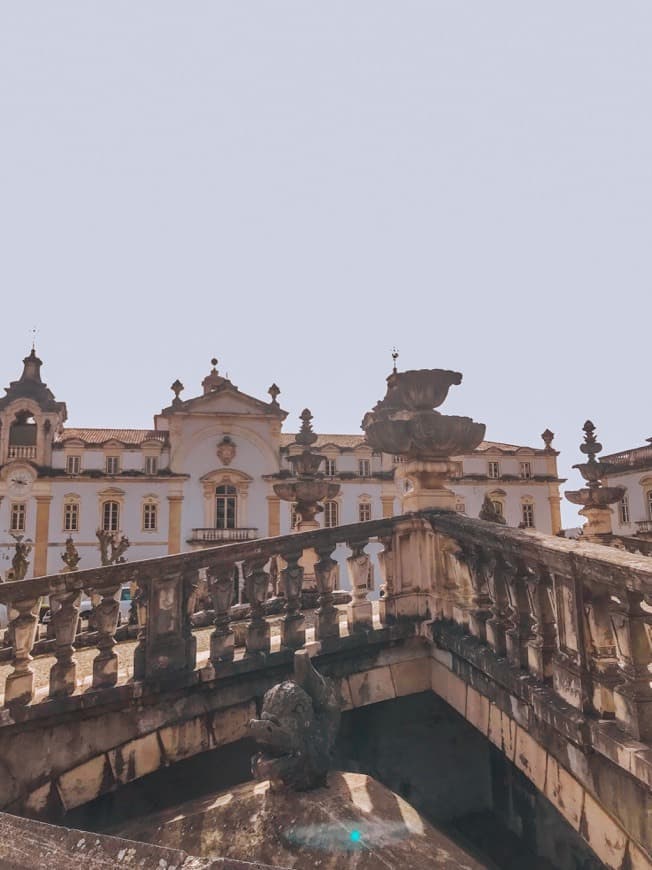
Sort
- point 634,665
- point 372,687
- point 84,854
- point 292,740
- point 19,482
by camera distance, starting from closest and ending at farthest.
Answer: point 84,854 < point 634,665 < point 292,740 < point 372,687 < point 19,482

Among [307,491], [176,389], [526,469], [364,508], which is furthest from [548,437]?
[307,491]

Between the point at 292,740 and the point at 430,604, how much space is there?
2071 millimetres

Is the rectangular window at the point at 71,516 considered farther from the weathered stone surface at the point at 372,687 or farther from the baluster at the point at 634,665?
the baluster at the point at 634,665

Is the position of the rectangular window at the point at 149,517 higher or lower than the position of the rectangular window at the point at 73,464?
lower

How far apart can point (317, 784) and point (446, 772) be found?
2.20 m

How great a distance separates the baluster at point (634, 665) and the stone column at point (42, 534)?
3300 cm

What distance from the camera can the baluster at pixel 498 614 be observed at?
3998 mm

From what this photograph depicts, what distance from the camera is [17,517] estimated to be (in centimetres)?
3200

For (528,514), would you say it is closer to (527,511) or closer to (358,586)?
(527,511)

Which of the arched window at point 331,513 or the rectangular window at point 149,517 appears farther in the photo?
the arched window at point 331,513

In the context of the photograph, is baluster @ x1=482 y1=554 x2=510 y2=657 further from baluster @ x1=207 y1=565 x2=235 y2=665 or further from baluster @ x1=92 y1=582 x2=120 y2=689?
baluster @ x1=92 y1=582 x2=120 y2=689

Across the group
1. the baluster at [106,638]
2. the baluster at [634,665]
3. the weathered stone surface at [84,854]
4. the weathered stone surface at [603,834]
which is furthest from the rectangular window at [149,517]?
the weathered stone surface at [84,854]

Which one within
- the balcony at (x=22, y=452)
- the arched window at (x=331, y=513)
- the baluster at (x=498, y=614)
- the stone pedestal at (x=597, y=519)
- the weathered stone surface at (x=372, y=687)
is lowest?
the weathered stone surface at (x=372, y=687)

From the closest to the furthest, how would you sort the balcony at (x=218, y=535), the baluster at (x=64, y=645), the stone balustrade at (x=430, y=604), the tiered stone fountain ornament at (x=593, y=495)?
the stone balustrade at (x=430, y=604)
the baluster at (x=64, y=645)
the tiered stone fountain ornament at (x=593, y=495)
the balcony at (x=218, y=535)
